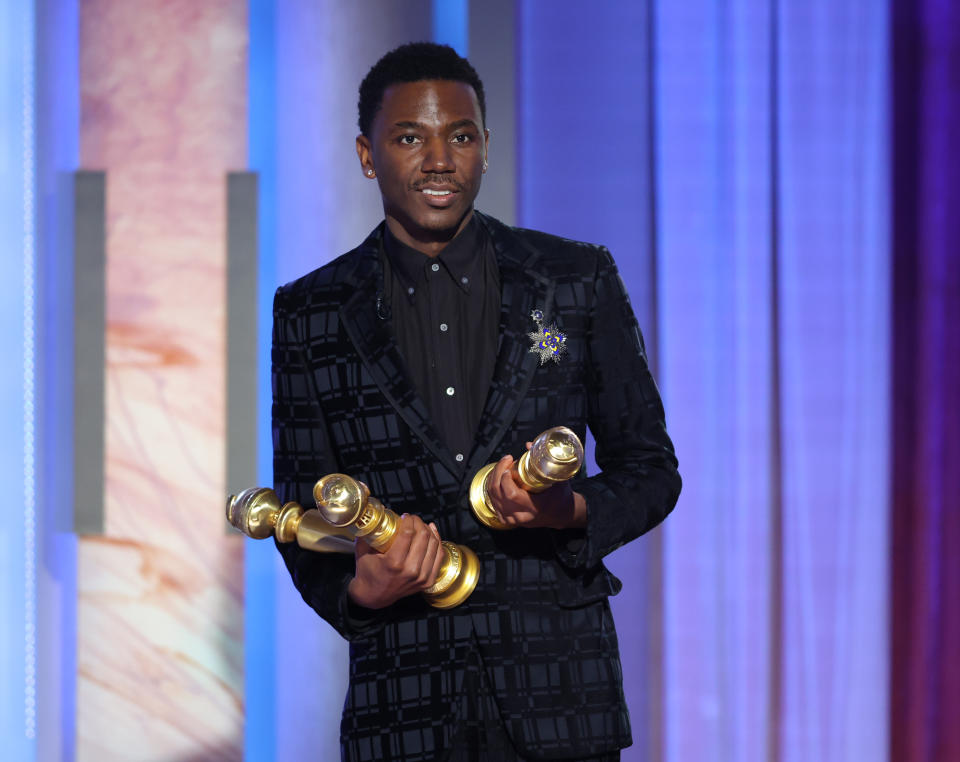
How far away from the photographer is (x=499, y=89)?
99.7 inches

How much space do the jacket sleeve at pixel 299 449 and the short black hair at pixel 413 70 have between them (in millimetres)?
314

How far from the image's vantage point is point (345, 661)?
251 centimetres

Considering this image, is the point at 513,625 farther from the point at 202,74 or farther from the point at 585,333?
the point at 202,74

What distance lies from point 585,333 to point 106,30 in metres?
1.99

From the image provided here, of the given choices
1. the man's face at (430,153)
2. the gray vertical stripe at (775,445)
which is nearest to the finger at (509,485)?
the man's face at (430,153)

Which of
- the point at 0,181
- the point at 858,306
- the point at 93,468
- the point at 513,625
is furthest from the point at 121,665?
the point at 858,306

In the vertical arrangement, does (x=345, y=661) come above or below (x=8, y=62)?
below

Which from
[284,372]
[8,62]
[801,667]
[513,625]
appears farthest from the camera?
[8,62]

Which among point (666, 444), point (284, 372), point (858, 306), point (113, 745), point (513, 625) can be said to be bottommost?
point (113, 745)

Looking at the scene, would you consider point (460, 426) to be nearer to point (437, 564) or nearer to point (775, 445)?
point (437, 564)

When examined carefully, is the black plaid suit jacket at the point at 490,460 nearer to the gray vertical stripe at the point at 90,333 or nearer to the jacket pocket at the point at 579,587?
the jacket pocket at the point at 579,587

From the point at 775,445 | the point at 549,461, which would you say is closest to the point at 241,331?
the point at 775,445

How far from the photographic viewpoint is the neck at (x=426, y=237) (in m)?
1.47

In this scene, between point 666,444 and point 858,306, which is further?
point 858,306
